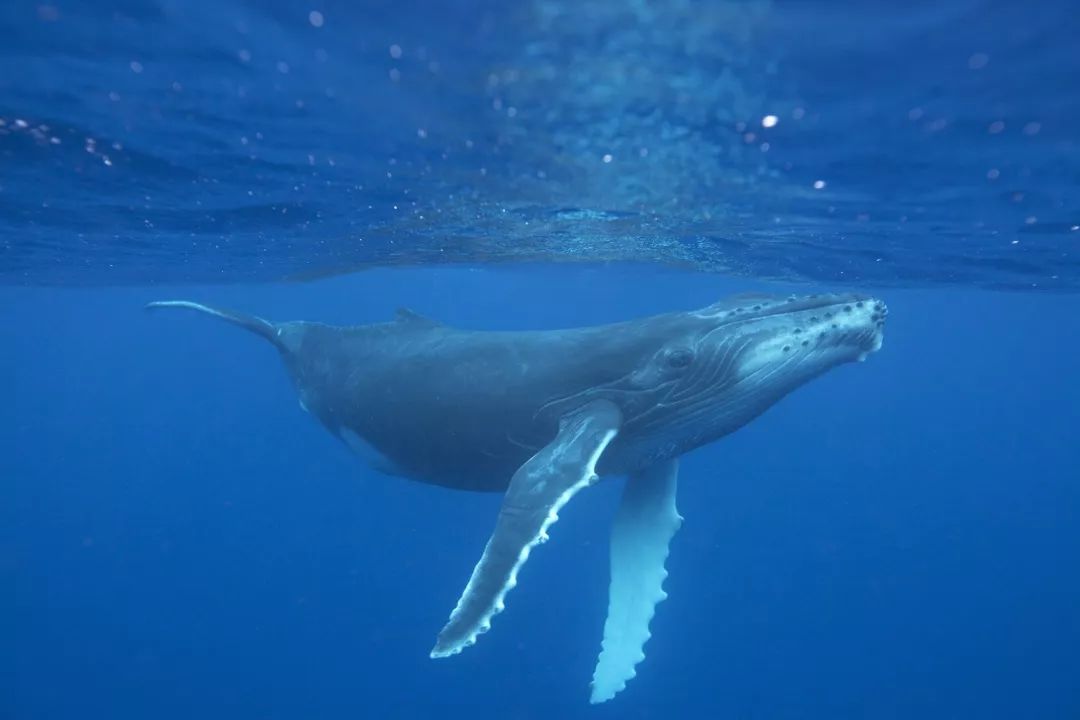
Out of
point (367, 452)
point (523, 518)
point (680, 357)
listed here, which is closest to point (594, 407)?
point (680, 357)

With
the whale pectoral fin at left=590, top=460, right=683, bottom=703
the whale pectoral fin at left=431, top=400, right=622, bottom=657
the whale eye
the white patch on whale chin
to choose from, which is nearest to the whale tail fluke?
the white patch on whale chin

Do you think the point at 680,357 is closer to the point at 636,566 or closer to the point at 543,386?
the point at 543,386

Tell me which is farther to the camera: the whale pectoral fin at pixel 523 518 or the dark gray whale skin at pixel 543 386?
the dark gray whale skin at pixel 543 386

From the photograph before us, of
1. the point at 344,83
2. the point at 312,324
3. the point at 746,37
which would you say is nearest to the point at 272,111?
the point at 344,83

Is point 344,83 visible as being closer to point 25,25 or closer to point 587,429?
point 25,25

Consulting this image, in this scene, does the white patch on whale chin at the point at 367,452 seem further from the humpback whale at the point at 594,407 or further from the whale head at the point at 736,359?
the whale head at the point at 736,359

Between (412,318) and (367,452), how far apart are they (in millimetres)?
2138

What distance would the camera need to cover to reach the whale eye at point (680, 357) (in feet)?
27.1

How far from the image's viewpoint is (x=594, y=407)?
27.6 feet

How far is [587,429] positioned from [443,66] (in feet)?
15.1

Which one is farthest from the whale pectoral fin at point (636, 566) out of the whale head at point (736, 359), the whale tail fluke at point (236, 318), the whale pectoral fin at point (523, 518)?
the whale tail fluke at point (236, 318)

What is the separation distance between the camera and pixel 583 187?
15062mm

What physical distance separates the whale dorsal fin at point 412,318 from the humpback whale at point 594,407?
0.07 metres

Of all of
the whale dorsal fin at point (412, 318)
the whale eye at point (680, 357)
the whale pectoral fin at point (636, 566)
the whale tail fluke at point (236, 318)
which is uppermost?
the whale eye at point (680, 357)
